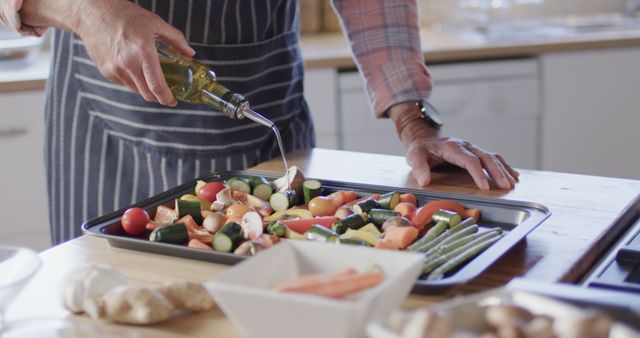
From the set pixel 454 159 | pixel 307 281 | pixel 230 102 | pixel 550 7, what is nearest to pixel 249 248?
pixel 307 281

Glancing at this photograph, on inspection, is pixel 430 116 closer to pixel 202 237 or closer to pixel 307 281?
pixel 202 237

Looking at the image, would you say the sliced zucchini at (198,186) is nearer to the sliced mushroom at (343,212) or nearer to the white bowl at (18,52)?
the sliced mushroom at (343,212)

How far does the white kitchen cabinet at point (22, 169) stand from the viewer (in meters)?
2.80

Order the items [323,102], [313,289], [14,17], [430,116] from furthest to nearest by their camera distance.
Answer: [323,102] < [430,116] < [14,17] < [313,289]

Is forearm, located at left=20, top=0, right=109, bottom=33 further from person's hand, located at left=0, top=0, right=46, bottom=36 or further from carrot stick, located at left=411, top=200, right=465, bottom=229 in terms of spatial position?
carrot stick, located at left=411, top=200, right=465, bottom=229

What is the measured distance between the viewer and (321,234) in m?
1.22

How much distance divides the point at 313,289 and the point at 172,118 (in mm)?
952

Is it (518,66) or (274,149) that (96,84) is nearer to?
(274,149)

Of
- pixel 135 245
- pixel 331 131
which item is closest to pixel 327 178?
pixel 135 245

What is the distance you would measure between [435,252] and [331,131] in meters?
1.92

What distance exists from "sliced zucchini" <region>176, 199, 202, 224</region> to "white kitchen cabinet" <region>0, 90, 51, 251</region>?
1.61 meters

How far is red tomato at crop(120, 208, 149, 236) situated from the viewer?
130 cm

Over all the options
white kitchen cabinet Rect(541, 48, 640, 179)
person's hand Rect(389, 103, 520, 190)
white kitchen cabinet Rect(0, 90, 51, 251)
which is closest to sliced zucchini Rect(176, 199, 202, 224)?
person's hand Rect(389, 103, 520, 190)

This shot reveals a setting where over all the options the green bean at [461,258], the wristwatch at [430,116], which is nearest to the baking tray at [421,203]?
the green bean at [461,258]
